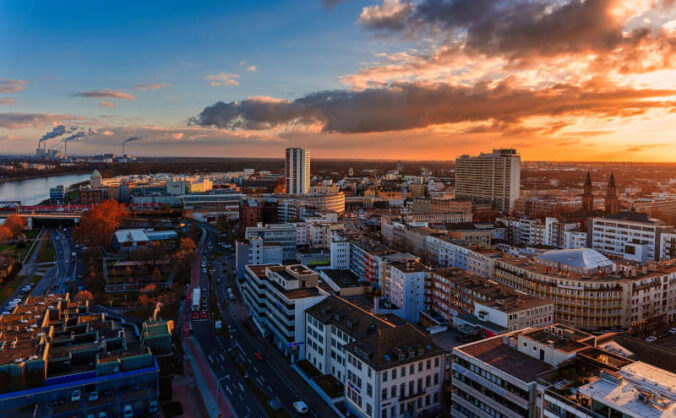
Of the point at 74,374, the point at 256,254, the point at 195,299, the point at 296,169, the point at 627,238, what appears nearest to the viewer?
the point at 74,374

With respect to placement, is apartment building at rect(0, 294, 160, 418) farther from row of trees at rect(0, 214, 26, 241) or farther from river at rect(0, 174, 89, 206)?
river at rect(0, 174, 89, 206)

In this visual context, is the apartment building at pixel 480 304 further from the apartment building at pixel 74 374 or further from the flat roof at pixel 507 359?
the apartment building at pixel 74 374

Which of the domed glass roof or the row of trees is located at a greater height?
the domed glass roof

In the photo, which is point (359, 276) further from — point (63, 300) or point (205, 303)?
point (63, 300)

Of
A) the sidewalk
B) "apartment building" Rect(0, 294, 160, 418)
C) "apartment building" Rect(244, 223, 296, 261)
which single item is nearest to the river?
"apartment building" Rect(244, 223, 296, 261)

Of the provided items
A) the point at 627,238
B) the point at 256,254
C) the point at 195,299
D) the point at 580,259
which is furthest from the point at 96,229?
Result: the point at 627,238

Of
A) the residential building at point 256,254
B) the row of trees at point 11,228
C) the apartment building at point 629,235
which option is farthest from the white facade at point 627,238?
the row of trees at point 11,228

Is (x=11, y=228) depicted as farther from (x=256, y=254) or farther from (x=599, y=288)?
(x=599, y=288)
